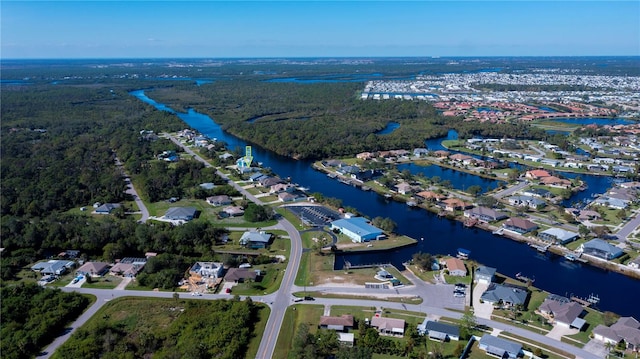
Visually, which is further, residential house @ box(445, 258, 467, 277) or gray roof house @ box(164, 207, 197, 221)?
A: gray roof house @ box(164, 207, 197, 221)

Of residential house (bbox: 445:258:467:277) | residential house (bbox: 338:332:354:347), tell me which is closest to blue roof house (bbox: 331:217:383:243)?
residential house (bbox: 445:258:467:277)

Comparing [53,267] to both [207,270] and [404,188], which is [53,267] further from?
[404,188]

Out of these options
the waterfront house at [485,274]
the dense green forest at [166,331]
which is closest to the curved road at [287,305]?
the dense green forest at [166,331]

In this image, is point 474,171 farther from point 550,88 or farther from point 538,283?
point 550,88

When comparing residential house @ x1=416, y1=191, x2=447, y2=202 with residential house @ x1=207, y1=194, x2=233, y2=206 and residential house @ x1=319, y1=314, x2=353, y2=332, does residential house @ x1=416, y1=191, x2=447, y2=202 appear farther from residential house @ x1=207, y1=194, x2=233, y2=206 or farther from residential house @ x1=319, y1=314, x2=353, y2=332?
residential house @ x1=319, y1=314, x2=353, y2=332

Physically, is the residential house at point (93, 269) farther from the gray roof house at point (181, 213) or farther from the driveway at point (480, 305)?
the driveway at point (480, 305)

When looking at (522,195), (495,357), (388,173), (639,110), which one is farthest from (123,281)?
(639,110)
